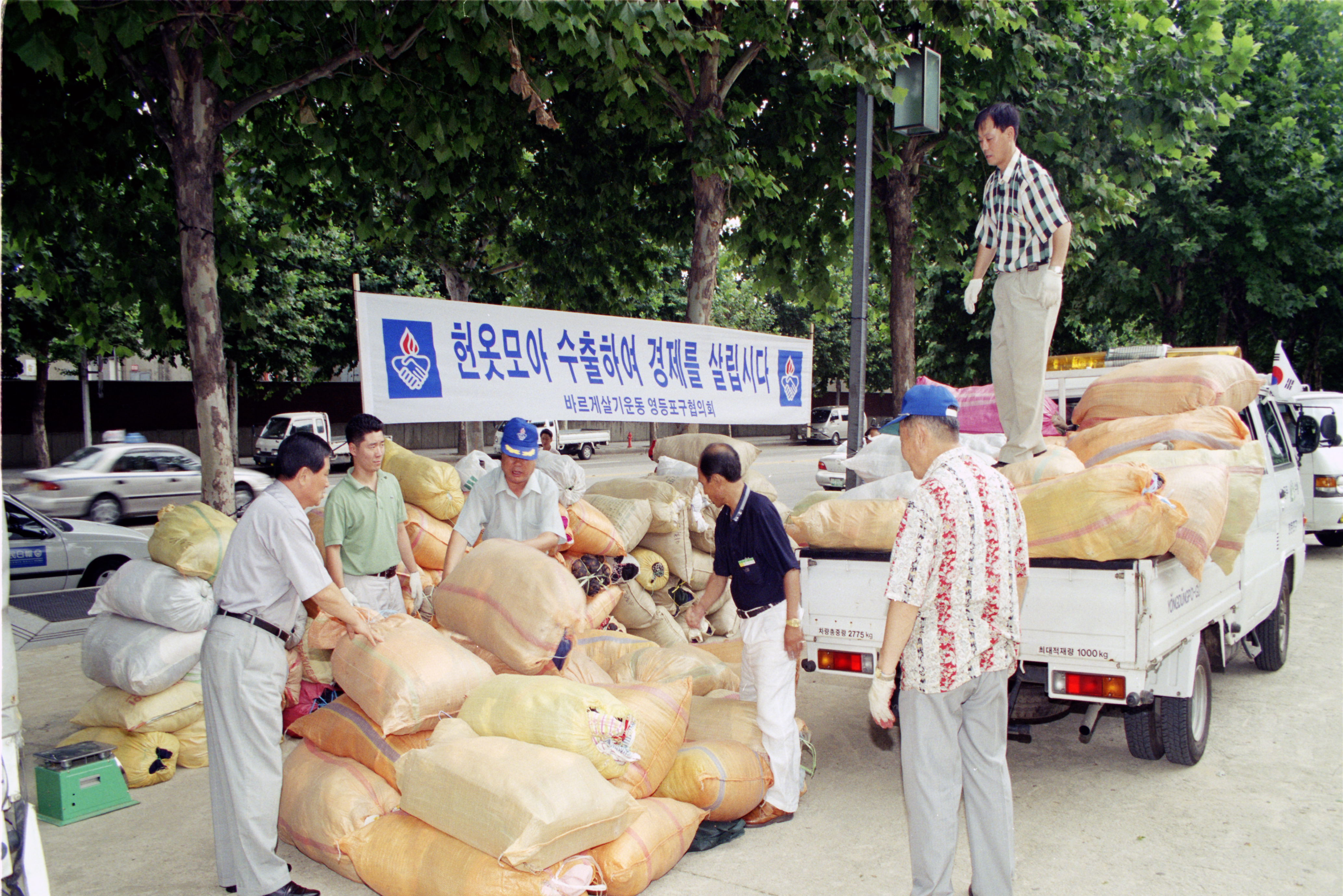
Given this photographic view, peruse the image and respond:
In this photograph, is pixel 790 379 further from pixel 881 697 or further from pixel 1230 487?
pixel 881 697

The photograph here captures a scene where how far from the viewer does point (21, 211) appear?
768 cm

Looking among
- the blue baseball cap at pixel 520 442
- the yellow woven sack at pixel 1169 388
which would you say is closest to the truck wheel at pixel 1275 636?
the yellow woven sack at pixel 1169 388

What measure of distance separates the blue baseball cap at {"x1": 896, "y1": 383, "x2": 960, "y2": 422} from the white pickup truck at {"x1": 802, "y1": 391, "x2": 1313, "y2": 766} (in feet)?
4.11

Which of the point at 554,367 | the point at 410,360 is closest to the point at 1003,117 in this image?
the point at 554,367

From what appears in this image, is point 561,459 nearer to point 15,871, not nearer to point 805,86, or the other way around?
point 15,871

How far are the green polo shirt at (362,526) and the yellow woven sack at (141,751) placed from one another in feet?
4.55

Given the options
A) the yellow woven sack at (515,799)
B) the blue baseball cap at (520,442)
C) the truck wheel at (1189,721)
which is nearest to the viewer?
the yellow woven sack at (515,799)

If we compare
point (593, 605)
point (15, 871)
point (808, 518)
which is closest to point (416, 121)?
point (593, 605)

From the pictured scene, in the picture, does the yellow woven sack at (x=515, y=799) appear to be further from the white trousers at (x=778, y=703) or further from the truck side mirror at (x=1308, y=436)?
the truck side mirror at (x=1308, y=436)

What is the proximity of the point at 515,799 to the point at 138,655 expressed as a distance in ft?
9.40

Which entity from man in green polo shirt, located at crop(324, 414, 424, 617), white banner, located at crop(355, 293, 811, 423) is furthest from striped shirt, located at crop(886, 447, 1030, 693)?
white banner, located at crop(355, 293, 811, 423)

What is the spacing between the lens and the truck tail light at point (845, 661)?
4.55 metres

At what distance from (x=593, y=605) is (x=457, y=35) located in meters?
4.40

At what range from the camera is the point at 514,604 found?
4.45 m
